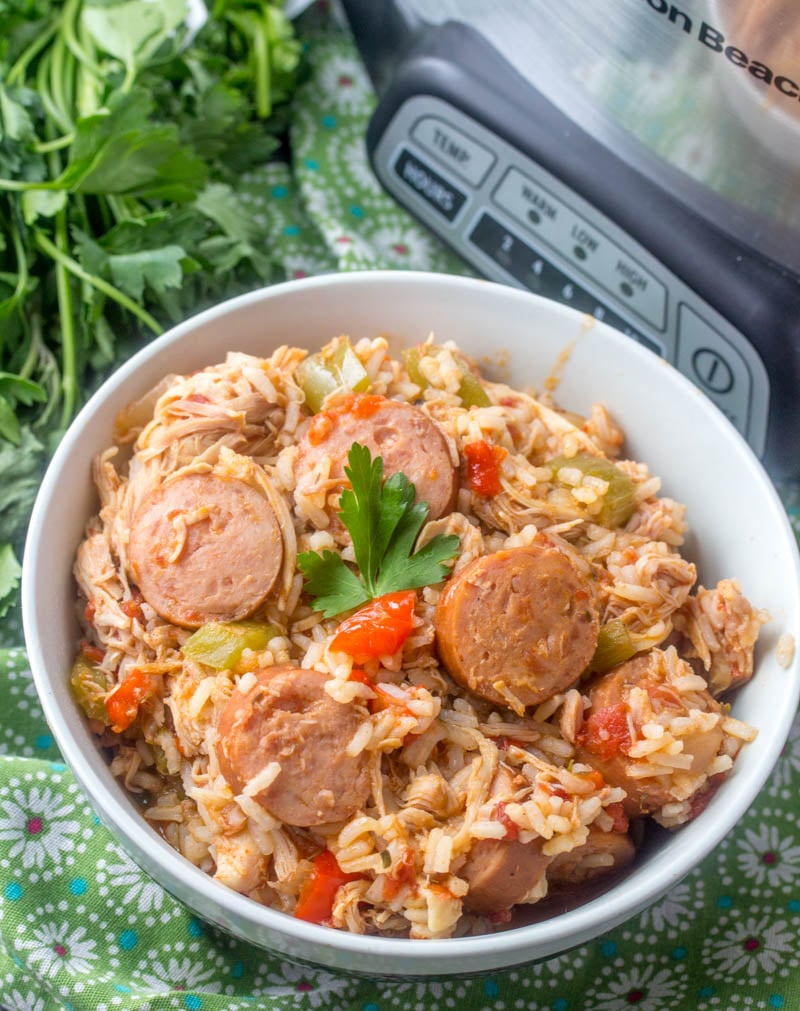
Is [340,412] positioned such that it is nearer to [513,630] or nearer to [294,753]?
[513,630]

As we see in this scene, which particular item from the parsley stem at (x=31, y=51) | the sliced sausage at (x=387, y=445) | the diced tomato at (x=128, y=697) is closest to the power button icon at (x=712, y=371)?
the sliced sausage at (x=387, y=445)

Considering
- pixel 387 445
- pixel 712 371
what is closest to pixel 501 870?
pixel 387 445

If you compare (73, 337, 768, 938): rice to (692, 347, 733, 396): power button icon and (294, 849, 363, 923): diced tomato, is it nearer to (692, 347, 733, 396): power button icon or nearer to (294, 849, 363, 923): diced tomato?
(294, 849, 363, 923): diced tomato

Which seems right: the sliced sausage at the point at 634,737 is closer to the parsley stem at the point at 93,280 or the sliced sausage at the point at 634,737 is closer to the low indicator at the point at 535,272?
the low indicator at the point at 535,272

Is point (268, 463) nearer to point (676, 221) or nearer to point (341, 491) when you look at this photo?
point (341, 491)

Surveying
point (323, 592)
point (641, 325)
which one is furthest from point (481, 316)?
point (323, 592)

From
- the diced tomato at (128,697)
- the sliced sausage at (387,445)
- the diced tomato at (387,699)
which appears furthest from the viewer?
the sliced sausage at (387,445)
